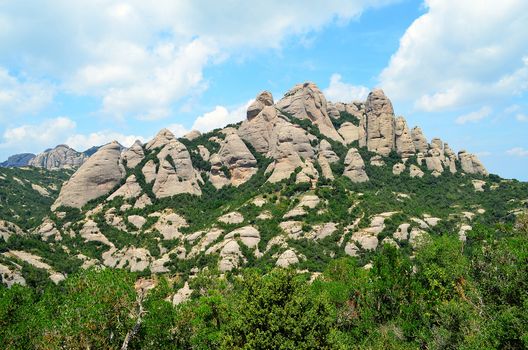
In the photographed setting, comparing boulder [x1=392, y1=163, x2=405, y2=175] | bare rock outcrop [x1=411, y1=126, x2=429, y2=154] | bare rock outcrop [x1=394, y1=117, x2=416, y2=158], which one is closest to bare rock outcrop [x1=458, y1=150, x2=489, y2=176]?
bare rock outcrop [x1=411, y1=126, x2=429, y2=154]

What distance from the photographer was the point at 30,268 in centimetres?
10325

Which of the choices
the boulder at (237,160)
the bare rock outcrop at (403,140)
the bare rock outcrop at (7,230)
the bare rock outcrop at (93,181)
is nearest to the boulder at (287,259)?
the boulder at (237,160)

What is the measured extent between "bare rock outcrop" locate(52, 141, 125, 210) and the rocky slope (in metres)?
0.44

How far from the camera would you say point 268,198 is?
139 meters

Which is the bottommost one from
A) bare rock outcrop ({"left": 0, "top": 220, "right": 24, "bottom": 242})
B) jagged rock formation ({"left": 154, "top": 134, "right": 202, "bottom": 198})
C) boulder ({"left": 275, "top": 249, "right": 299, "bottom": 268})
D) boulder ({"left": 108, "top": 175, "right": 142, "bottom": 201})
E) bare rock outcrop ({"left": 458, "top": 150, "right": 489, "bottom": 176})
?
boulder ({"left": 275, "top": 249, "right": 299, "bottom": 268})

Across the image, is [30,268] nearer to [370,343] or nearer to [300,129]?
[370,343]

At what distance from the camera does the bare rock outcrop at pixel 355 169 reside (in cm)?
16438

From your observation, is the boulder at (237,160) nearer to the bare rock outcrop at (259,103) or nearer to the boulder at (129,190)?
the bare rock outcrop at (259,103)

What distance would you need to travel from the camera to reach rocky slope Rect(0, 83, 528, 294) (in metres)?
117

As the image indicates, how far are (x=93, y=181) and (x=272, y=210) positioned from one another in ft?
258

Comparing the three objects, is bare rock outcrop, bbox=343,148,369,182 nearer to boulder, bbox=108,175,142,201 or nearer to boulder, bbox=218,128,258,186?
boulder, bbox=218,128,258,186

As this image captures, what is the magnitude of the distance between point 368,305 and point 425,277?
11433 millimetres

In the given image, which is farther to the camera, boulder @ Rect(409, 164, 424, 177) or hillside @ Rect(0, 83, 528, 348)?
boulder @ Rect(409, 164, 424, 177)

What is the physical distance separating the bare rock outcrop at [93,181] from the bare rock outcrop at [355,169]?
9717 centimetres
